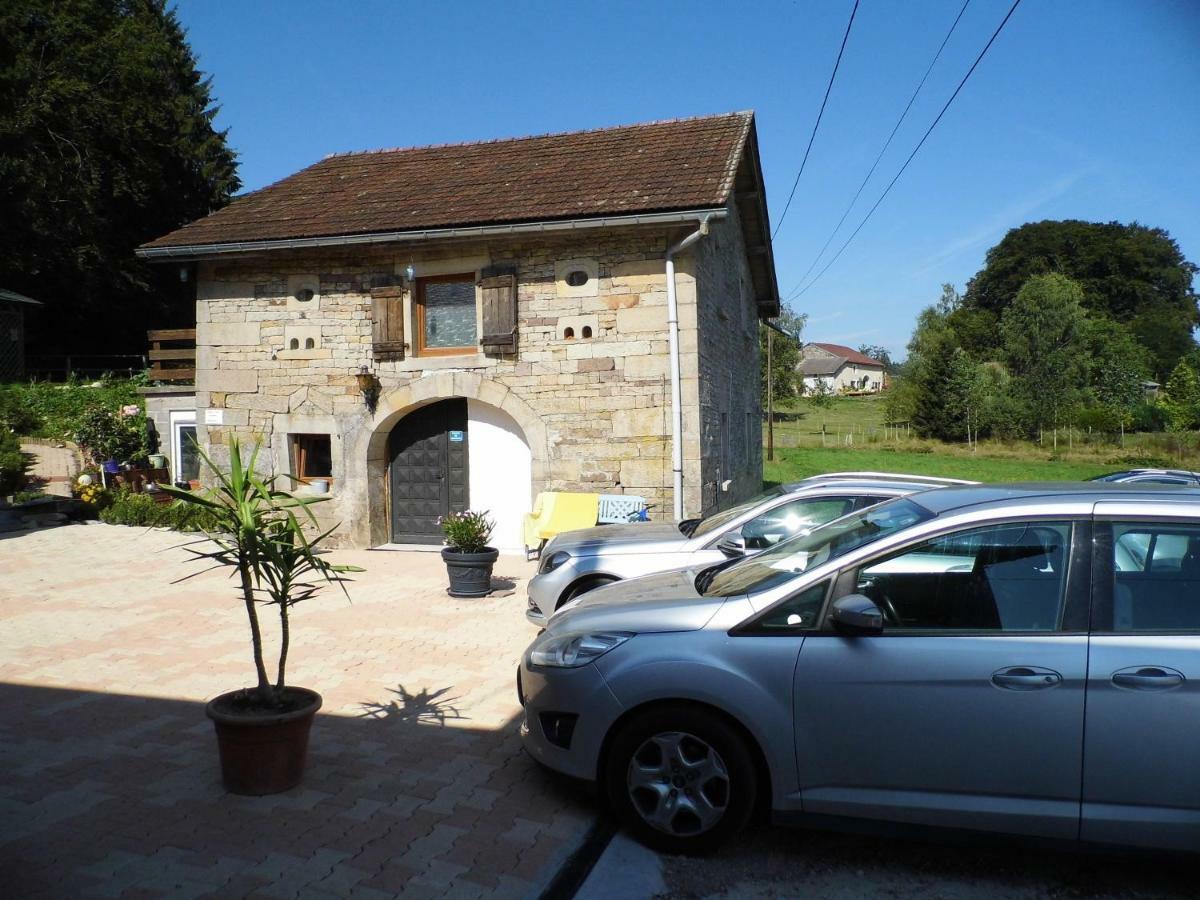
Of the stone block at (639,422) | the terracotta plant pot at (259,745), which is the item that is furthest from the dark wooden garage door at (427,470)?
the terracotta plant pot at (259,745)

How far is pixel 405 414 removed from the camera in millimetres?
12656

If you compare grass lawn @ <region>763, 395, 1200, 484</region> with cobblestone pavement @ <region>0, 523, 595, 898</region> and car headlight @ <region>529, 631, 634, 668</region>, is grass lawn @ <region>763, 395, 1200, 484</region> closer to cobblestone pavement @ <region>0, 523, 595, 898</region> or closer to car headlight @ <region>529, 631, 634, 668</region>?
cobblestone pavement @ <region>0, 523, 595, 898</region>

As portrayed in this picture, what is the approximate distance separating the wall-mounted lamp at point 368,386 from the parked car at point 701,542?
6344mm

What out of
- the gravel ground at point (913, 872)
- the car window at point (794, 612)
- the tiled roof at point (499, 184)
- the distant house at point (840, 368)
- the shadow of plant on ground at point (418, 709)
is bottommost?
the gravel ground at point (913, 872)

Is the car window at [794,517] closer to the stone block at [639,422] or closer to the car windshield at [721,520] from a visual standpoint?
the car windshield at [721,520]

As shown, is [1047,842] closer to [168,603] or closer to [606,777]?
[606,777]

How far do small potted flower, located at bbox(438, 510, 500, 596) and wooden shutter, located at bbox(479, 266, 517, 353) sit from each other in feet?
11.8

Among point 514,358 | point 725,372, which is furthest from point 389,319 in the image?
point 725,372

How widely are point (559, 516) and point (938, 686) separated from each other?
7829 millimetres

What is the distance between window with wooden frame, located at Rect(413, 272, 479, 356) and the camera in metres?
12.2

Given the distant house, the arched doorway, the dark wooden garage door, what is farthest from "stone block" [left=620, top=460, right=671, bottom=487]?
the distant house

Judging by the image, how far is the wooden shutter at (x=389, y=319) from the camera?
12.2 m

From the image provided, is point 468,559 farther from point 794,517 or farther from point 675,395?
point 675,395

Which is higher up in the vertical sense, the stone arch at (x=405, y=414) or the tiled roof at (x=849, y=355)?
Result: the tiled roof at (x=849, y=355)
